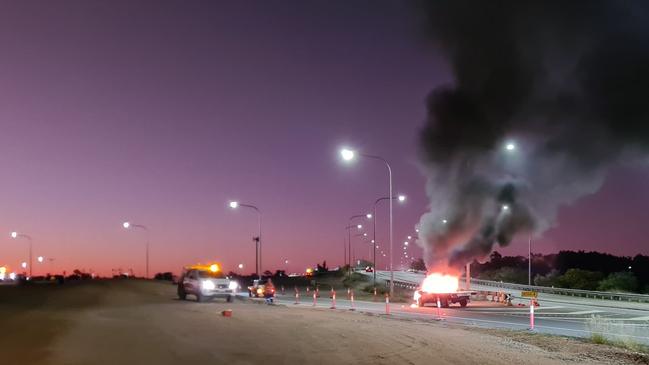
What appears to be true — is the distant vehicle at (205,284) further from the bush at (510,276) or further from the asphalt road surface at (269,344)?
the bush at (510,276)

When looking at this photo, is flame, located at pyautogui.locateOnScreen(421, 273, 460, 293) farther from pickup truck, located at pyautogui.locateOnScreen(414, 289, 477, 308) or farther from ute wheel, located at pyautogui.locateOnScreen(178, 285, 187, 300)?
ute wheel, located at pyautogui.locateOnScreen(178, 285, 187, 300)

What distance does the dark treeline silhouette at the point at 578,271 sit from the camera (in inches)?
2913

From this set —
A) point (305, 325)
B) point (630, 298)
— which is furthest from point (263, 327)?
point (630, 298)

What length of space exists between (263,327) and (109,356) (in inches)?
303

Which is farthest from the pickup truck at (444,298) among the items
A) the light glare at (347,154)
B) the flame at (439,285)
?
the light glare at (347,154)

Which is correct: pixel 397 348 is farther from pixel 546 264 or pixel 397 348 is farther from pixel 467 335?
pixel 546 264

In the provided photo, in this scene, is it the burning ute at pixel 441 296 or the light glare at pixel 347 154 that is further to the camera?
the burning ute at pixel 441 296

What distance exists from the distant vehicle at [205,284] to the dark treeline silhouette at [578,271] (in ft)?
97.9

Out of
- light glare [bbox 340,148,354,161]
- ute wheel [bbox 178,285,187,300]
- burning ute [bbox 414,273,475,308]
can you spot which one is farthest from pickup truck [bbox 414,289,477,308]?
ute wheel [bbox 178,285,187,300]

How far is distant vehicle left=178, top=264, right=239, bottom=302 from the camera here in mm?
38125

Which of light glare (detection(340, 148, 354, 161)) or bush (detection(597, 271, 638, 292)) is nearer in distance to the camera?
light glare (detection(340, 148, 354, 161))

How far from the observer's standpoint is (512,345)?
58.9 ft

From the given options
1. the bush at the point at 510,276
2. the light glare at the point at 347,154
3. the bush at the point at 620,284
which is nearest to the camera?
the light glare at the point at 347,154

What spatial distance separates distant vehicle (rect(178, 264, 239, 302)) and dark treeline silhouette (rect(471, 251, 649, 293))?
2983 cm
